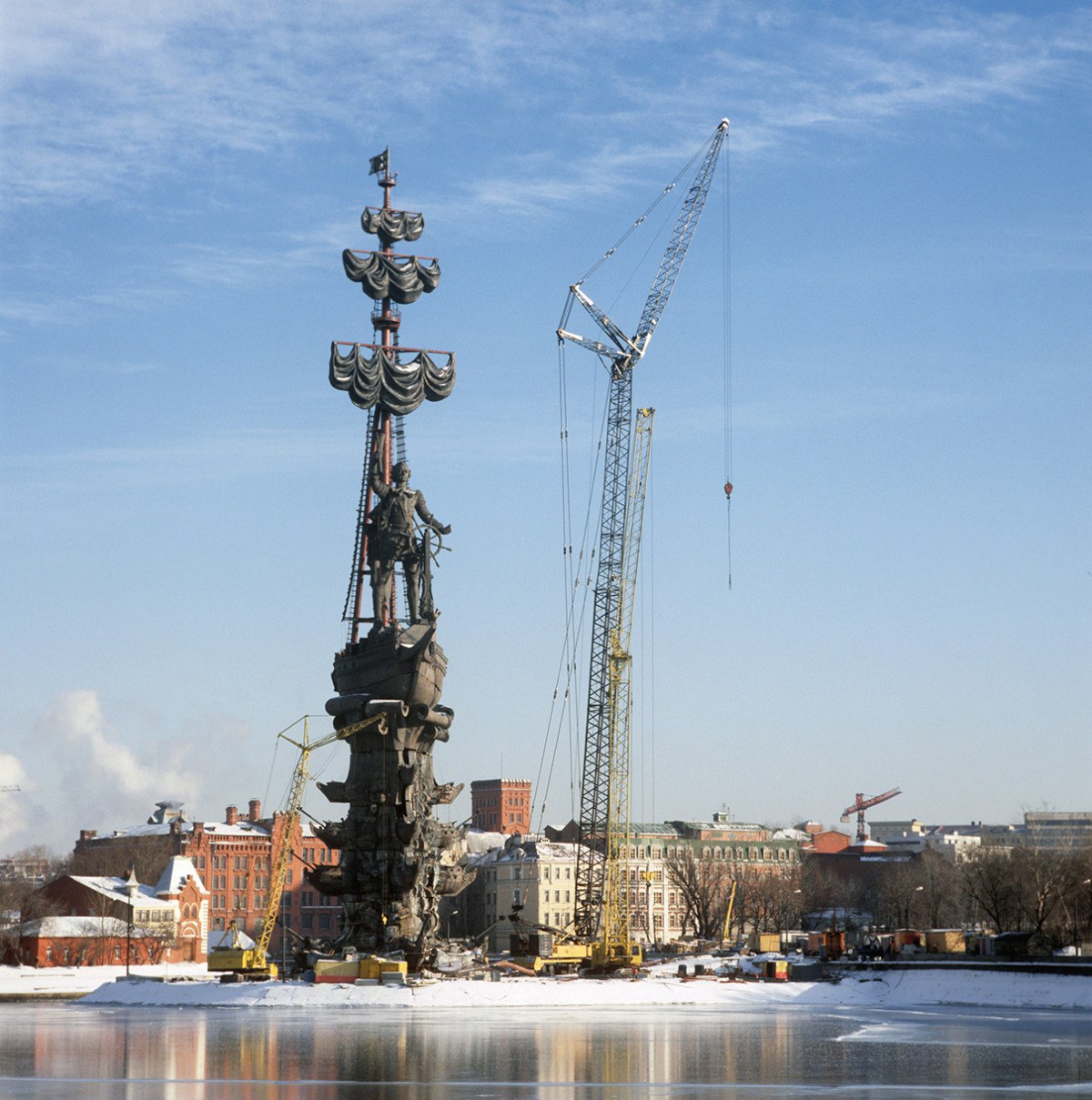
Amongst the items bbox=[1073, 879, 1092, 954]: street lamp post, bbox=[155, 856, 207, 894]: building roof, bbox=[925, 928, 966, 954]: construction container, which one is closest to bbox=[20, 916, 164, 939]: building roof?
bbox=[155, 856, 207, 894]: building roof

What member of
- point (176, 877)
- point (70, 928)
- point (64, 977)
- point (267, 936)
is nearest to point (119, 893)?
point (176, 877)

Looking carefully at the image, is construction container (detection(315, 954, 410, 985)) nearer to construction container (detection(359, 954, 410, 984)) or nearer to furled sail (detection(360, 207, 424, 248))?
construction container (detection(359, 954, 410, 984))

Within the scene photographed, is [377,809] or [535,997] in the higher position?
[377,809]

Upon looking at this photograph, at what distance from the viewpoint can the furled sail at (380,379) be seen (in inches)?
5037

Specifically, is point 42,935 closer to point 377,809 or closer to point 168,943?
point 168,943

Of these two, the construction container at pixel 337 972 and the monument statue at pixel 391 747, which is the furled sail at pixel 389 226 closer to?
the monument statue at pixel 391 747

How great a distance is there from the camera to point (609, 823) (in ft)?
456

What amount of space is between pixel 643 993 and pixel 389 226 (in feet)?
206

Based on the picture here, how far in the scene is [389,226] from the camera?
442ft

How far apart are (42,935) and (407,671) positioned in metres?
70.7

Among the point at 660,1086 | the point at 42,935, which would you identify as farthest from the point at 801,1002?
the point at 42,935

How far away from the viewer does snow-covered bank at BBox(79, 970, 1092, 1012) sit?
99875 mm

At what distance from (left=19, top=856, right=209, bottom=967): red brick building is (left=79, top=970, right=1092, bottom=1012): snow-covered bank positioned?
52526mm

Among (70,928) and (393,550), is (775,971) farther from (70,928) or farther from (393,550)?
(70,928)
